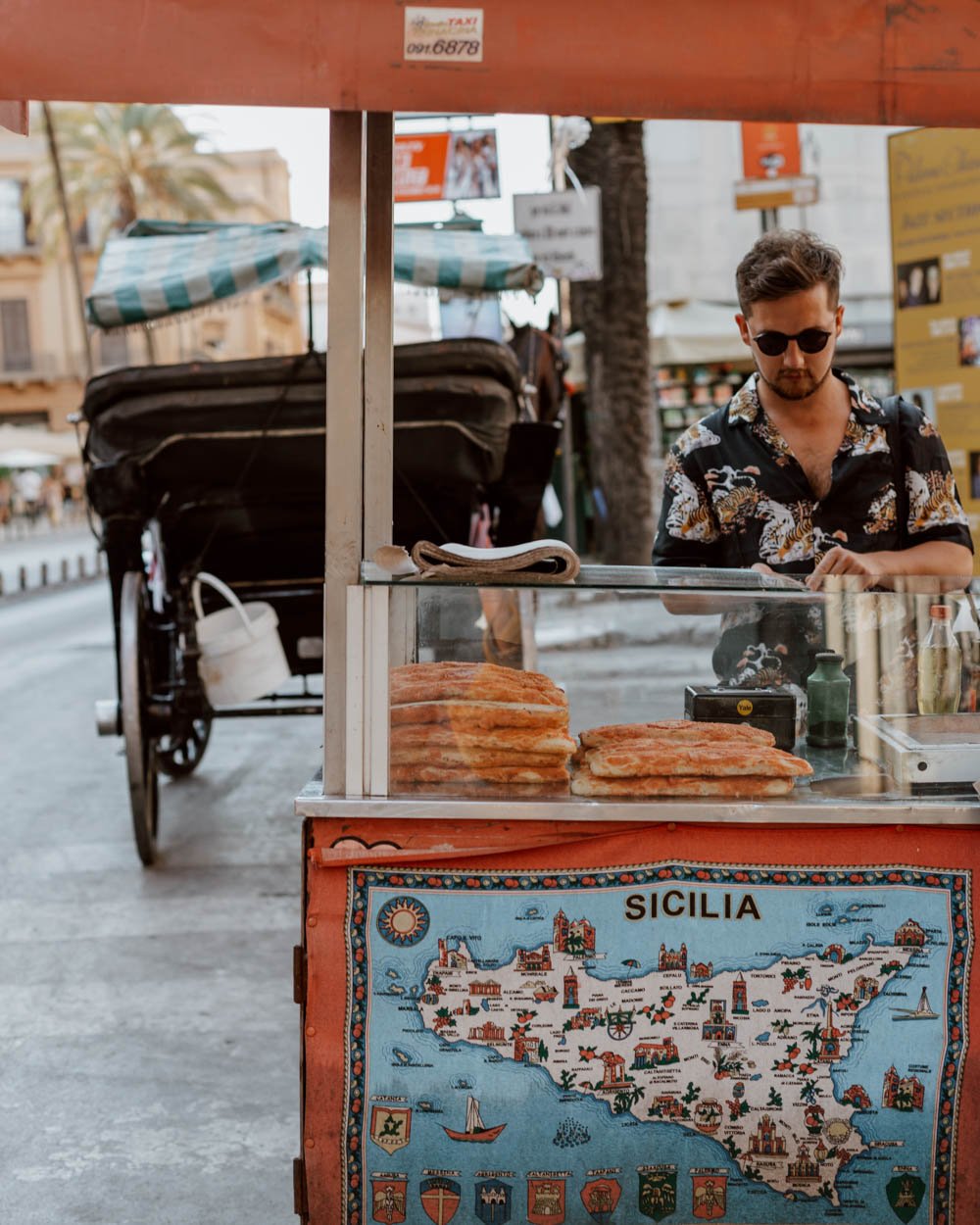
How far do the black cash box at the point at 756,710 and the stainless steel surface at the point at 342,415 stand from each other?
0.75m

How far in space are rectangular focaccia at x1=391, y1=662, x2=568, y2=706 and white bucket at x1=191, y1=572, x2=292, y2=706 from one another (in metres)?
3.20

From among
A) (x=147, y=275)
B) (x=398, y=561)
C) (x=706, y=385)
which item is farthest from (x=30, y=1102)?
(x=706, y=385)

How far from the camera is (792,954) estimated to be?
262 cm

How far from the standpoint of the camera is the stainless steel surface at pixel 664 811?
2.57 m

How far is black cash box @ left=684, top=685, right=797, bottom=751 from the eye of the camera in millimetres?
2791

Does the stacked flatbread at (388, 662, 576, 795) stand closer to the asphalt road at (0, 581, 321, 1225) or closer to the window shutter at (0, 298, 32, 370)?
the asphalt road at (0, 581, 321, 1225)

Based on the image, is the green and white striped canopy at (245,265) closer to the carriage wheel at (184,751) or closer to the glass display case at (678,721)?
the carriage wheel at (184,751)

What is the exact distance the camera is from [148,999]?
4.58 meters

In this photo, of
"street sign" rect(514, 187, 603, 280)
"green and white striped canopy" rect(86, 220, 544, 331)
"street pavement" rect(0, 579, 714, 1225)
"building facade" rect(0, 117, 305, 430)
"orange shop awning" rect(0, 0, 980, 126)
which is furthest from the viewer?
"building facade" rect(0, 117, 305, 430)

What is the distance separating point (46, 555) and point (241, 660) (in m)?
28.2

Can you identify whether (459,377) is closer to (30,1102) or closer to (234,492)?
(234,492)

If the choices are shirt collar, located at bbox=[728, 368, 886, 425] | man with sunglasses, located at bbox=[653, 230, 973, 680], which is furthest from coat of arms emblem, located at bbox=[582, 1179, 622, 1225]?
shirt collar, located at bbox=[728, 368, 886, 425]

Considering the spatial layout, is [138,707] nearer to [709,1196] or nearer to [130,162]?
[709,1196]

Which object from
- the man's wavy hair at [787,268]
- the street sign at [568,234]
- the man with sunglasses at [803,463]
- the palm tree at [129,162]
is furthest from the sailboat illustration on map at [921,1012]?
the palm tree at [129,162]
